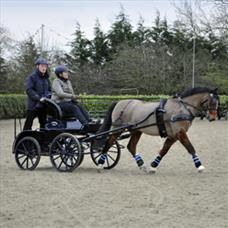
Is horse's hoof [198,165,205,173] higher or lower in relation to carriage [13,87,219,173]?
lower

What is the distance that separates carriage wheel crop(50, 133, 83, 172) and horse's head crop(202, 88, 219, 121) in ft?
8.24

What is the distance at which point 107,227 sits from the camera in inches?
242

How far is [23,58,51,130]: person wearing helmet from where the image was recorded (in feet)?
39.4

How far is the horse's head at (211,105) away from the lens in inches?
436

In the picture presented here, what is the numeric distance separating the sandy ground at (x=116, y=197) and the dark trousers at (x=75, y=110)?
1025 mm

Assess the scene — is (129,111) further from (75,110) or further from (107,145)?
(75,110)

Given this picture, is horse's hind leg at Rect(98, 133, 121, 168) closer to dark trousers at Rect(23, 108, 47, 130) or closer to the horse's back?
the horse's back

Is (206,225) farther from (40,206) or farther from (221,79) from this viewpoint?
(221,79)

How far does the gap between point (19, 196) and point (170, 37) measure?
49811mm

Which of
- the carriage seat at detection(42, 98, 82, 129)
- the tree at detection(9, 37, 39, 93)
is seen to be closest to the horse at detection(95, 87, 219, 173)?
the carriage seat at detection(42, 98, 82, 129)

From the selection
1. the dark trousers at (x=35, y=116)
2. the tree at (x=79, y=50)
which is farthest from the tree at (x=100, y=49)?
the dark trousers at (x=35, y=116)

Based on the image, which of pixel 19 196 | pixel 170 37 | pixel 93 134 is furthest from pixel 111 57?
pixel 19 196

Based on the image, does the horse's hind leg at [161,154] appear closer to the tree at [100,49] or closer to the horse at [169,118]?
the horse at [169,118]

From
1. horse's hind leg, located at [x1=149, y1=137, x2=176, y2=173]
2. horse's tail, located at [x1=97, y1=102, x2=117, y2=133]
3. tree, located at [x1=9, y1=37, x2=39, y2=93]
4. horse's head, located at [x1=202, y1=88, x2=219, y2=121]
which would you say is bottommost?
horse's hind leg, located at [x1=149, y1=137, x2=176, y2=173]
